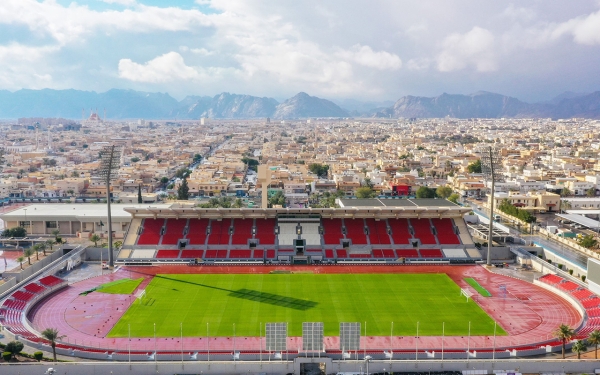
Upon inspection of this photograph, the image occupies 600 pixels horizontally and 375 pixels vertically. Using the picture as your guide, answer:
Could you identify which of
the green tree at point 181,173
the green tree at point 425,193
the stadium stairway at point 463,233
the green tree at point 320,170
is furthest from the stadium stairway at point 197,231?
the green tree at point 320,170

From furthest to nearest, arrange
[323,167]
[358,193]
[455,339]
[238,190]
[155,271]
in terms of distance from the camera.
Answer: [323,167], [238,190], [358,193], [155,271], [455,339]

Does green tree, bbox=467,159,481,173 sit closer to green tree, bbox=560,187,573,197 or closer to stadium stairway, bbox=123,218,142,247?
green tree, bbox=560,187,573,197

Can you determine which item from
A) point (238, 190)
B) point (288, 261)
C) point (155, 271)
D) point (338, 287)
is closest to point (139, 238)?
point (155, 271)

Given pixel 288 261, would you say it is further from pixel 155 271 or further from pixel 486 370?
pixel 486 370

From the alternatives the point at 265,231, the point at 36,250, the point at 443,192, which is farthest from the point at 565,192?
the point at 36,250

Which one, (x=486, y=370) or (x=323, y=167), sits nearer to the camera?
(x=486, y=370)

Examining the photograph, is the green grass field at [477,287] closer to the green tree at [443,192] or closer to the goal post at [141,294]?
the goal post at [141,294]

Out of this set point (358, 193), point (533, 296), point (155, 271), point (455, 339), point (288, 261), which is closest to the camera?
point (455, 339)
